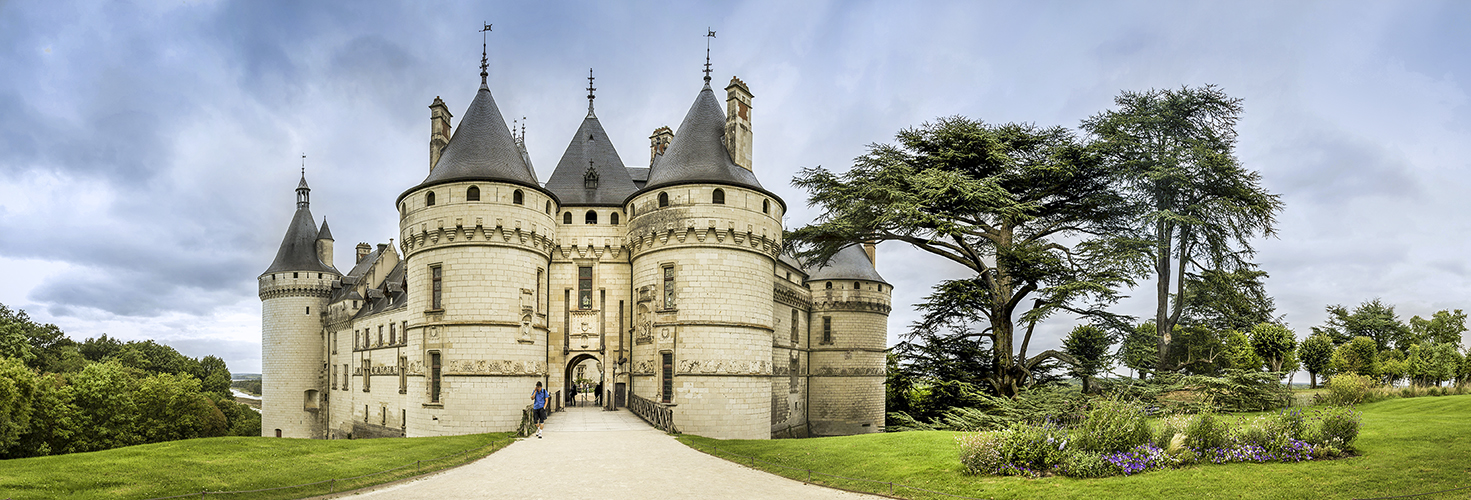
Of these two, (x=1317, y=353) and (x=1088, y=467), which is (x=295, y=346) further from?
(x=1317, y=353)

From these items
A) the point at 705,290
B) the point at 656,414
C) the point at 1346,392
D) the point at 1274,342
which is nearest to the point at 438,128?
the point at 705,290

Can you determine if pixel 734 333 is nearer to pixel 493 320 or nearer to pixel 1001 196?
pixel 493 320

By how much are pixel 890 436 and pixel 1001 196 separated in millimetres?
10642

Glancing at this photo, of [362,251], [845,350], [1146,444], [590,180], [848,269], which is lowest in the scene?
[845,350]

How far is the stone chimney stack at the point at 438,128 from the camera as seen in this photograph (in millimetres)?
31172

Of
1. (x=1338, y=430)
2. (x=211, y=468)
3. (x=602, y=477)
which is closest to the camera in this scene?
(x=1338, y=430)

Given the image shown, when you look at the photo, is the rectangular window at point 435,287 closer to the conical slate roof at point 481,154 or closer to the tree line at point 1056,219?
the conical slate roof at point 481,154

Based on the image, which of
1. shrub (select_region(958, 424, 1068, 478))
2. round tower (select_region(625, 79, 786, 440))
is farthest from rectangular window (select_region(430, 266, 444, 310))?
shrub (select_region(958, 424, 1068, 478))

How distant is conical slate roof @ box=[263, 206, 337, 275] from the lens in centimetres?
4947

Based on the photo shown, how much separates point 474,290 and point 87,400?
32.4m

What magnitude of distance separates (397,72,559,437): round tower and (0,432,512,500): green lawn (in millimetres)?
6549

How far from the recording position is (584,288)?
1190 inches

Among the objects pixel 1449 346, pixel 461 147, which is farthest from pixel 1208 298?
pixel 461 147

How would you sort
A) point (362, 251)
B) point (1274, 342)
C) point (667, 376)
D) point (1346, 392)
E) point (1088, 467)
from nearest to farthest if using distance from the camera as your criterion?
1. point (1088, 467)
2. point (1346, 392)
3. point (667, 376)
4. point (1274, 342)
5. point (362, 251)
